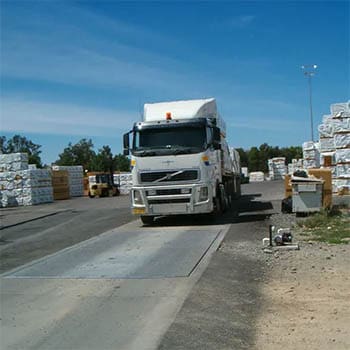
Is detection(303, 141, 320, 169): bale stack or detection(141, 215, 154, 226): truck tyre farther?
detection(303, 141, 320, 169): bale stack

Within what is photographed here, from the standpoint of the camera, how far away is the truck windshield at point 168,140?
14.9 meters

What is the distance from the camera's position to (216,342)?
207 inches

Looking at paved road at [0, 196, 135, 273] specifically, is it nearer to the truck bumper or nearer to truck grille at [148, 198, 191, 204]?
the truck bumper

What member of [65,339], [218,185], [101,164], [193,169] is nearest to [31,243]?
[193,169]

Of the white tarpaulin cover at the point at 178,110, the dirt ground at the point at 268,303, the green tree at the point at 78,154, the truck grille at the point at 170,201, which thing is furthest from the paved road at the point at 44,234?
the green tree at the point at 78,154

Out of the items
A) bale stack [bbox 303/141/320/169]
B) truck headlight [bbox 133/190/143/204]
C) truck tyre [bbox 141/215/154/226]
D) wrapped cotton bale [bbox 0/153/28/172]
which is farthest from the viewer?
wrapped cotton bale [bbox 0/153/28/172]

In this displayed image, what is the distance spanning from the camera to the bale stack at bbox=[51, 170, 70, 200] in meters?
42.6

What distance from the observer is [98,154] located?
96562 millimetres

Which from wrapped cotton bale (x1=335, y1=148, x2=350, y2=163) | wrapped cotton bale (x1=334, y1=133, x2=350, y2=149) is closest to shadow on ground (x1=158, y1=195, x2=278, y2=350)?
wrapped cotton bale (x1=335, y1=148, x2=350, y2=163)

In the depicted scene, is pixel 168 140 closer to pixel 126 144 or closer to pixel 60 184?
pixel 126 144

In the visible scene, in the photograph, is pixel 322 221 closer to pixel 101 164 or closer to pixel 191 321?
pixel 191 321

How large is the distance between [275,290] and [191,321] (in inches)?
84.1

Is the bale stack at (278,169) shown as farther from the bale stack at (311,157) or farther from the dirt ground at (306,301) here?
the dirt ground at (306,301)

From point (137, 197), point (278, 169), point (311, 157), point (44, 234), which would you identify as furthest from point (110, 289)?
point (278, 169)
